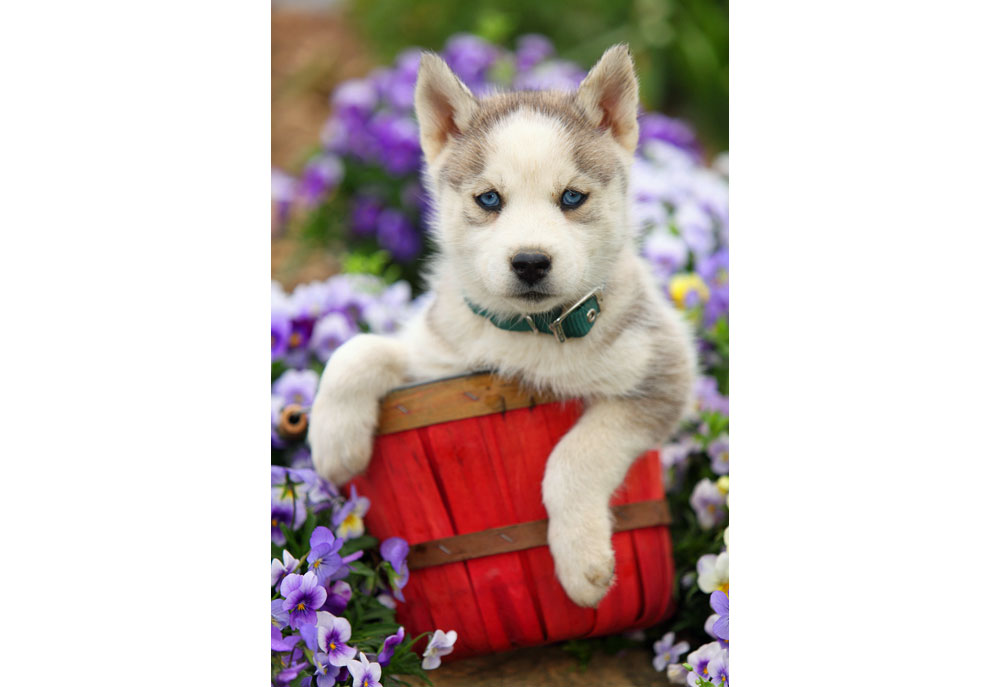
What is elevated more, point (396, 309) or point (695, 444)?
point (396, 309)

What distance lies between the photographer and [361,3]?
533 cm

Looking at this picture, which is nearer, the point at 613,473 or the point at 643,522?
the point at 613,473

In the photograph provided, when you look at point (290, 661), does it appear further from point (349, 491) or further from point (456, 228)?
point (456, 228)

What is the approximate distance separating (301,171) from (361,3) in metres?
1.31

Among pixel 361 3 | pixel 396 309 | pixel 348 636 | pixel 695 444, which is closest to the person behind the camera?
pixel 348 636

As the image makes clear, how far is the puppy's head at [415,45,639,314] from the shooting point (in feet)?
6.93

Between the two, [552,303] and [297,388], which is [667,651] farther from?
[297,388]

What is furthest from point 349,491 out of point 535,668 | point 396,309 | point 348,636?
point 396,309

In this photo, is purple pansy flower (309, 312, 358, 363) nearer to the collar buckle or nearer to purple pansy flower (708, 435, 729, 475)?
the collar buckle

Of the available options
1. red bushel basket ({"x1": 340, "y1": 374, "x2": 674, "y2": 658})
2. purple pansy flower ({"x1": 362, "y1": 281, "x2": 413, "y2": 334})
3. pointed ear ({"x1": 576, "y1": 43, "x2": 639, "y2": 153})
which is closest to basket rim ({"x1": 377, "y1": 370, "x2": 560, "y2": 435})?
red bushel basket ({"x1": 340, "y1": 374, "x2": 674, "y2": 658})

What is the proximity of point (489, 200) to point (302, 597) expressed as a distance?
1.07m

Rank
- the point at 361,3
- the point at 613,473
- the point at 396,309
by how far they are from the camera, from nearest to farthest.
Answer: the point at 613,473
the point at 396,309
the point at 361,3

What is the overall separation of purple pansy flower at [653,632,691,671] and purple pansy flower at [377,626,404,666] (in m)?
0.74

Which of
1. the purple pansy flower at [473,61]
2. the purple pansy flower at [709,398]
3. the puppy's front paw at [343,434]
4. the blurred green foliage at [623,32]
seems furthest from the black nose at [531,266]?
the purple pansy flower at [473,61]
